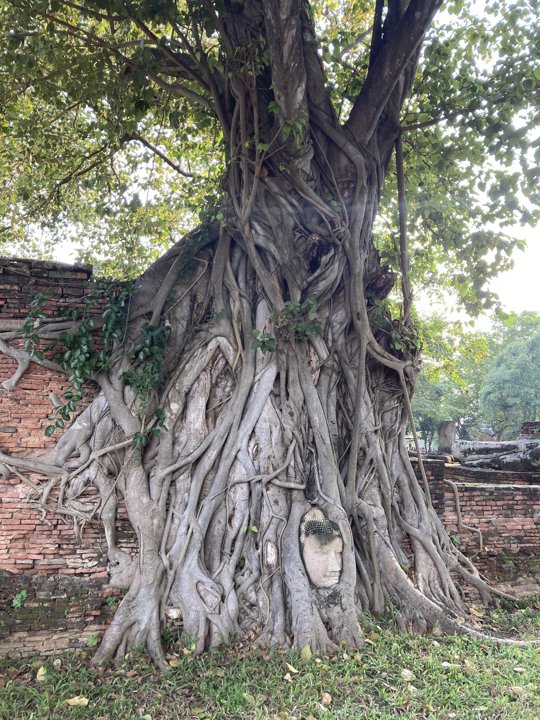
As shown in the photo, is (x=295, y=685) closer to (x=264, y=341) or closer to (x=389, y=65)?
(x=264, y=341)

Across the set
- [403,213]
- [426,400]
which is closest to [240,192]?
[403,213]

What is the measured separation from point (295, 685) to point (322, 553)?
3.10 ft

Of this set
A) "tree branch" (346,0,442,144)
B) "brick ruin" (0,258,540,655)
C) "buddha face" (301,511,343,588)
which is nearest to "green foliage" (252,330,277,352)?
"buddha face" (301,511,343,588)

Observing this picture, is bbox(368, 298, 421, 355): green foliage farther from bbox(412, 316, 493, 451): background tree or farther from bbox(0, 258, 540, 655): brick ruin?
bbox(412, 316, 493, 451): background tree

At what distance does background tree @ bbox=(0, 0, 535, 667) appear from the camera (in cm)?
408

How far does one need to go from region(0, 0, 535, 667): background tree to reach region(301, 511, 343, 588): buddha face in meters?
0.03

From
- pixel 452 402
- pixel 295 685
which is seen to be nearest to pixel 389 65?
pixel 295 685

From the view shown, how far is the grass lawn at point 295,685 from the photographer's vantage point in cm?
308

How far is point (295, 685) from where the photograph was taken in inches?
129

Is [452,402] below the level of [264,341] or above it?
above

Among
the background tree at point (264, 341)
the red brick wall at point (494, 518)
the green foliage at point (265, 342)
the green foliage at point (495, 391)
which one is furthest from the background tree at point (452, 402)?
the green foliage at point (265, 342)

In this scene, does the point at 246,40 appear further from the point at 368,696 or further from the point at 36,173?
the point at 368,696

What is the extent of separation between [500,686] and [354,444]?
6.51 ft

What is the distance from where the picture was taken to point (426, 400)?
22.7 m
